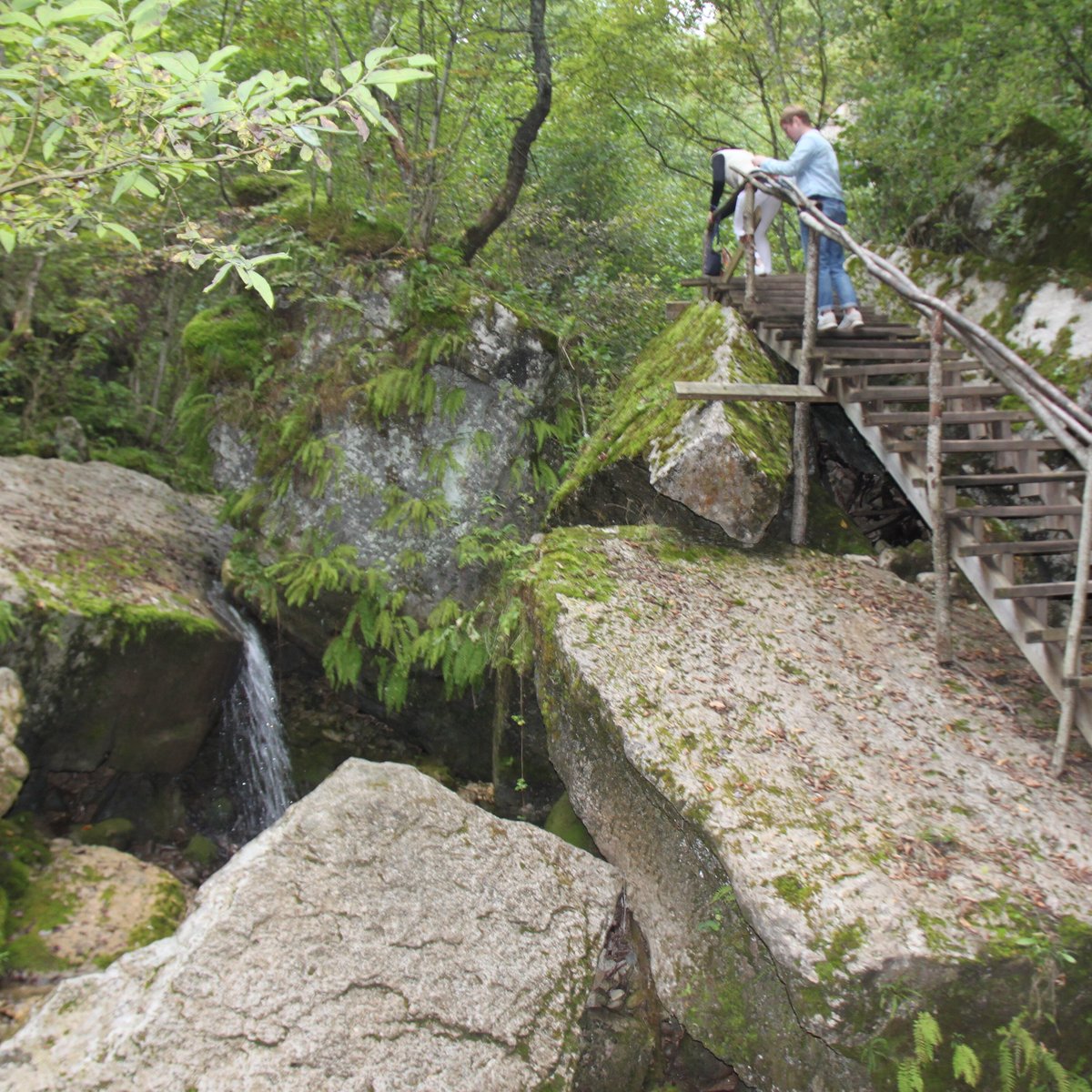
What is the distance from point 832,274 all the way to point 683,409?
76.5 inches

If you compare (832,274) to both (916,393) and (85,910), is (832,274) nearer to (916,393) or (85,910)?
(916,393)

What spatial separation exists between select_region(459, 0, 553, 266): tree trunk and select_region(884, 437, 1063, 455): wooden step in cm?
602

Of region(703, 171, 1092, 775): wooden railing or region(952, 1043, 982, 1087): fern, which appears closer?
region(952, 1043, 982, 1087): fern

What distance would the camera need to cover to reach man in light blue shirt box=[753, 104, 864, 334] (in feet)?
24.1

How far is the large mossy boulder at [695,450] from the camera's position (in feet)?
21.6

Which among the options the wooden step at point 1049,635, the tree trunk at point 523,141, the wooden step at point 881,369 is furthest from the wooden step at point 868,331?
the tree trunk at point 523,141

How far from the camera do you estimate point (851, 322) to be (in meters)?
7.35

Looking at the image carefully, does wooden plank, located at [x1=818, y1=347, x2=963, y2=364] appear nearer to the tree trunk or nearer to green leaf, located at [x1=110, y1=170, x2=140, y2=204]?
the tree trunk

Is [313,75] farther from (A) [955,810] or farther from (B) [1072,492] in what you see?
(A) [955,810]

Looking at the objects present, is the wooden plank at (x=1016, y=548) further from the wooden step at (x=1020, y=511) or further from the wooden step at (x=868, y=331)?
the wooden step at (x=868, y=331)

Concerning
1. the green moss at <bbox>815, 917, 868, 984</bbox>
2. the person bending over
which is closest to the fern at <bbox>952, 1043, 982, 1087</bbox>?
the green moss at <bbox>815, 917, 868, 984</bbox>

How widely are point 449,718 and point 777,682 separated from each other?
470 cm

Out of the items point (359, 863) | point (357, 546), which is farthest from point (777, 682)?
point (357, 546)

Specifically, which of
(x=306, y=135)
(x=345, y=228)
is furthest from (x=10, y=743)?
(x=345, y=228)
